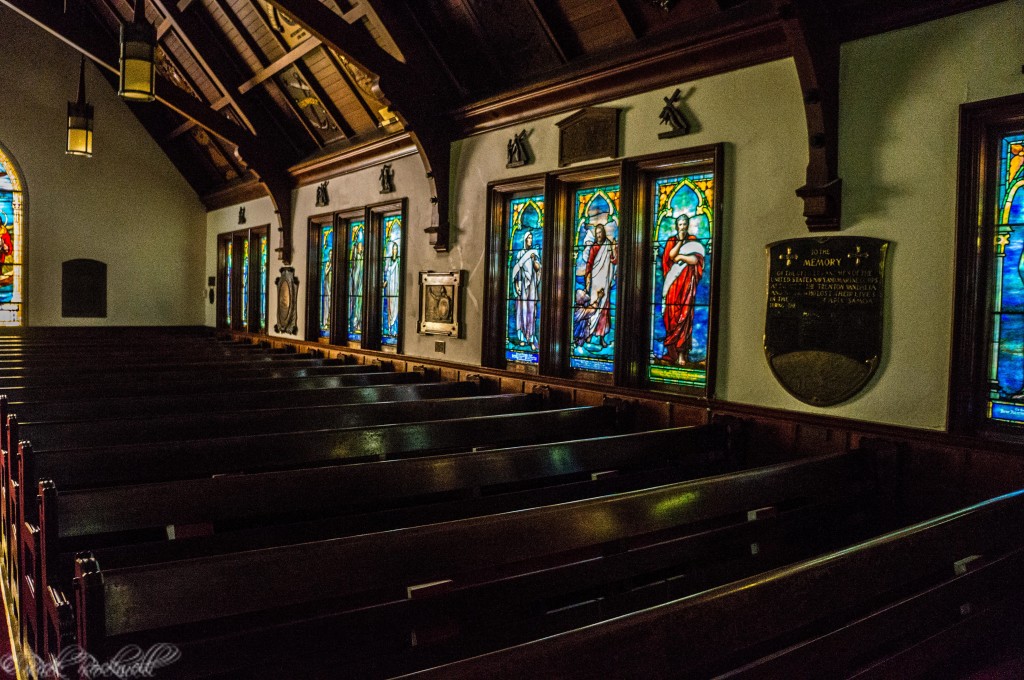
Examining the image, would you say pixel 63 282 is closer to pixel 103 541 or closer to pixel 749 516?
pixel 103 541

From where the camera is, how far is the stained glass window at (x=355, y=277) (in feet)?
27.9

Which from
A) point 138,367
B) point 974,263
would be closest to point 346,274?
point 138,367

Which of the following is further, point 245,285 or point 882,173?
point 245,285

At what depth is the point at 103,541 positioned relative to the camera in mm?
2793

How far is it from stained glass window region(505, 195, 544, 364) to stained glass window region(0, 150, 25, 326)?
9.47 m

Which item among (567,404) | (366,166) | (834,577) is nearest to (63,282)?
(366,166)

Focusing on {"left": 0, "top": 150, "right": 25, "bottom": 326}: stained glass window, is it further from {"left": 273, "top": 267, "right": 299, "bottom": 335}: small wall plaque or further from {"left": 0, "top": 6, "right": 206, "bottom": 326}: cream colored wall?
{"left": 273, "top": 267, "right": 299, "bottom": 335}: small wall plaque

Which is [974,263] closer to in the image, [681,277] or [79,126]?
[681,277]

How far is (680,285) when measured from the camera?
4699 mm

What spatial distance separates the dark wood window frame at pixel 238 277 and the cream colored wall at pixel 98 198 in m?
0.85

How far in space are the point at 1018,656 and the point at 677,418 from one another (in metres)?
2.43

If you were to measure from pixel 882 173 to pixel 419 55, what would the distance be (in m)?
3.98

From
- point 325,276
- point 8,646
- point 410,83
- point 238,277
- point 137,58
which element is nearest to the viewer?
point 8,646

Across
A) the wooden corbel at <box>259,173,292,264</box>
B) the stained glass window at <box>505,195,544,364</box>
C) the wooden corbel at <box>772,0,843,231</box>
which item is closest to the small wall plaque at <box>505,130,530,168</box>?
the stained glass window at <box>505,195,544,364</box>
